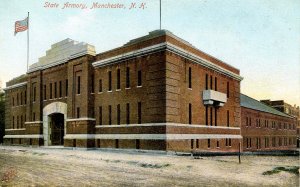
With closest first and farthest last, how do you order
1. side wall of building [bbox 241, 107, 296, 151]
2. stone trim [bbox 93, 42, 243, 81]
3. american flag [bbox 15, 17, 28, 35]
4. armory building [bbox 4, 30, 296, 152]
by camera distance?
stone trim [bbox 93, 42, 243, 81]
armory building [bbox 4, 30, 296, 152]
american flag [bbox 15, 17, 28, 35]
side wall of building [bbox 241, 107, 296, 151]

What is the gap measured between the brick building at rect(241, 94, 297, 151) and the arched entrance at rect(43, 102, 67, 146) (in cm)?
2565

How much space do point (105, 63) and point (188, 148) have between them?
1102cm

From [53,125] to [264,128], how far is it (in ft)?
120

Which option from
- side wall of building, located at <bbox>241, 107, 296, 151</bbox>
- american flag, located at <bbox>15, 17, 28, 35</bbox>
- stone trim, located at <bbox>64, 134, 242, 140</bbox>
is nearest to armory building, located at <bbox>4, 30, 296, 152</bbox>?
stone trim, located at <bbox>64, 134, 242, 140</bbox>

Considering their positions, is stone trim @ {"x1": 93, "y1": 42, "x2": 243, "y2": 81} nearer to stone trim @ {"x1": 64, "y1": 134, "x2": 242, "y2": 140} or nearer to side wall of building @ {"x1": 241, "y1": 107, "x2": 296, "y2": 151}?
stone trim @ {"x1": 64, "y1": 134, "x2": 242, "y2": 140}

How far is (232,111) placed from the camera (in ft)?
118

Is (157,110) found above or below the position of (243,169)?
above

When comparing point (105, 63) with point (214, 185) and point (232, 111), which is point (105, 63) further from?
point (214, 185)

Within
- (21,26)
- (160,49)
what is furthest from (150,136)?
(21,26)

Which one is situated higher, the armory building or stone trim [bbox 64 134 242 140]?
the armory building

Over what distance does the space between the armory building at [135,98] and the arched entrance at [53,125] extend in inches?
4.5

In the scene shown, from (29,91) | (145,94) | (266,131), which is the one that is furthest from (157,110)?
(266,131)

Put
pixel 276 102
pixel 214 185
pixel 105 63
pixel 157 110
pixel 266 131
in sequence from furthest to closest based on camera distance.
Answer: pixel 276 102 < pixel 266 131 < pixel 105 63 < pixel 157 110 < pixel 214 185

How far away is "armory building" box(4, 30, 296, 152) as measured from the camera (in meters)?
24.5
